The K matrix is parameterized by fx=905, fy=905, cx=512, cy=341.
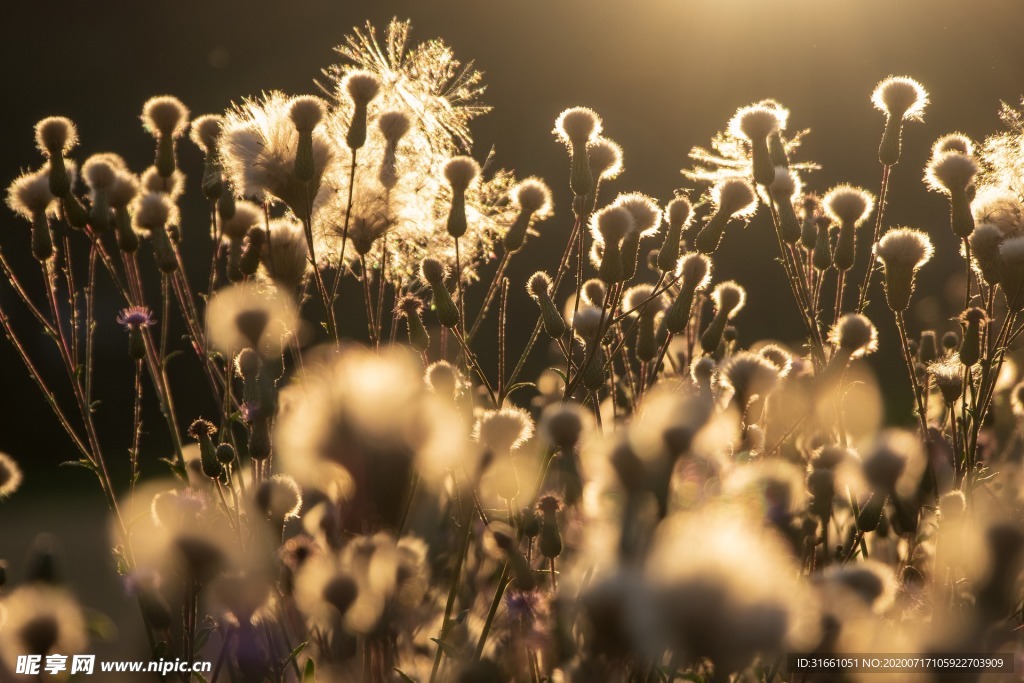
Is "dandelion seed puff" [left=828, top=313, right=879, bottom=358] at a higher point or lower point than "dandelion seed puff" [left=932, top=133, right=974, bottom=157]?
lower

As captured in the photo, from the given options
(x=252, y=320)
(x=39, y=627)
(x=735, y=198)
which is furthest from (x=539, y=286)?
(x=39, y=627)

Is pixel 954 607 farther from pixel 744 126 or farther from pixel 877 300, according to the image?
pixel 877 300

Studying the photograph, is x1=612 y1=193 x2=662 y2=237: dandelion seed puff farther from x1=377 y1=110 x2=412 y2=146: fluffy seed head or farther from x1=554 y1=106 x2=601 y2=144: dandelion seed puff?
x1=377 y1=110 x2=412 y2=146: fluffy seed head

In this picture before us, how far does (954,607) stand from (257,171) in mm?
1589

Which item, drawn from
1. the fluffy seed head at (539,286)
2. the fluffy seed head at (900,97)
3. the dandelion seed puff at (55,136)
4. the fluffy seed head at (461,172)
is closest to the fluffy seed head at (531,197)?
the fluffy seed head at (461,172)

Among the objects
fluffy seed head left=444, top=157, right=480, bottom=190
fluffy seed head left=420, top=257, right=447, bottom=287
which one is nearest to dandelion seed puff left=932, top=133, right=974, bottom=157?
fluffy seed head left=444, top=157, right=480, bottom=190

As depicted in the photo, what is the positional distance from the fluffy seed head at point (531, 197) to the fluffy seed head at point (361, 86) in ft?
1.32

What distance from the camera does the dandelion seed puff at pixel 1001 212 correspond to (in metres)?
1.86

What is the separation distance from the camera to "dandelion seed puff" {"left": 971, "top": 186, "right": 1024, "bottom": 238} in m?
1.86

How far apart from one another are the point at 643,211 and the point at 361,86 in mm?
671

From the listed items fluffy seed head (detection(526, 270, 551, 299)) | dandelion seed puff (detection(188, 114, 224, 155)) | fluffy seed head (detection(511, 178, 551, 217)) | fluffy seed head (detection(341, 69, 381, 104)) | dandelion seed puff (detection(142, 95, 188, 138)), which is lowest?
fluffy seed head (detection(526, 270, 551, 299))

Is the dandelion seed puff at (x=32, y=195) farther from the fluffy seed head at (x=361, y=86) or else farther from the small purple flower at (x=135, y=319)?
the fluffy seed head at (x=361, y=86)

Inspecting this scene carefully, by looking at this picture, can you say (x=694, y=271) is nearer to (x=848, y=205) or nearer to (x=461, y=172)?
(x=848, y=205)

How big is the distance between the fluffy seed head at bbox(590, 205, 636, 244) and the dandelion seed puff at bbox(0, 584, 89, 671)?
116 cm
